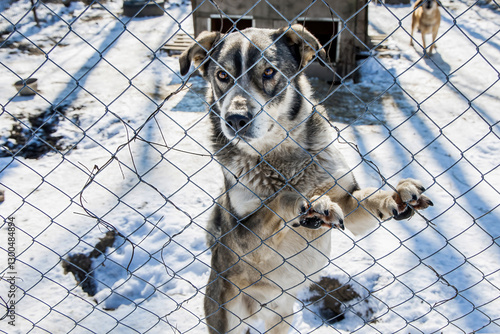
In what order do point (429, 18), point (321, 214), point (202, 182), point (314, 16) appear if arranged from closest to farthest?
1. point (321, 214)
2. point (202, 182)
3. point (314, 16)
4. point (429, 18)

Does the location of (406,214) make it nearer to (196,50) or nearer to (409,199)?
(409,199)

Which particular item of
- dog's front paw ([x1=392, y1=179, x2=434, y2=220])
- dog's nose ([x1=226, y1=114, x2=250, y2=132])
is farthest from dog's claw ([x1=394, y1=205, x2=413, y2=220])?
dog's nose ([x1=226, y1=114, x2=250, y2=132])

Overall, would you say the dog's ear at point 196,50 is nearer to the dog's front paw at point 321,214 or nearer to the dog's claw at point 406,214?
the dog's front paw at point 321,214

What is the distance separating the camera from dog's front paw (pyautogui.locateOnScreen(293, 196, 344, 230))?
221 cm

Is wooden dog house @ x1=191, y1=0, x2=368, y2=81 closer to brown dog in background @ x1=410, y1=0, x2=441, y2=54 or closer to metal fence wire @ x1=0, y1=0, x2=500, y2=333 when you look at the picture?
metal fence wire @ x1=0, y1=0, x2=500, y2=333

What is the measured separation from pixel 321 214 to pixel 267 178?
630mm

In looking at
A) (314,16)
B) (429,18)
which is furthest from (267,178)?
(429,18)

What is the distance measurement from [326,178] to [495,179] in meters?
3.12

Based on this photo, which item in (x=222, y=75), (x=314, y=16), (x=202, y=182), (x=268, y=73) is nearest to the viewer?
(x=268, y=73)

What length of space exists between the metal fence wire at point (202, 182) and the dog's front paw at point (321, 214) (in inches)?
7.4

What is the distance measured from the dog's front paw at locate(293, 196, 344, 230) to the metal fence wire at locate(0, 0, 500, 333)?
19 centimetres

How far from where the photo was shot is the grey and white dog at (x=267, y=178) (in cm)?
251

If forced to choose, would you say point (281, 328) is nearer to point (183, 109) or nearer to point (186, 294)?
point (186, 294)

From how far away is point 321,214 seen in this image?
224 cm
